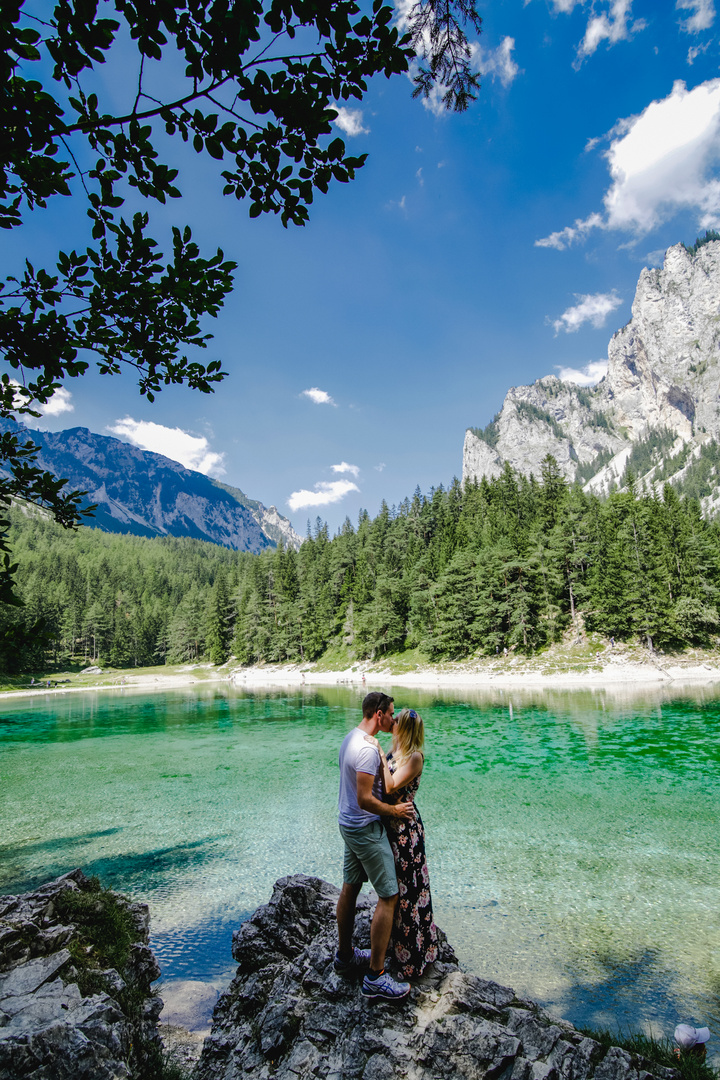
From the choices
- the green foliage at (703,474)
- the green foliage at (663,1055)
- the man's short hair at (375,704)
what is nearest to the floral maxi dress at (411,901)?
the man's short hair at (375,704)

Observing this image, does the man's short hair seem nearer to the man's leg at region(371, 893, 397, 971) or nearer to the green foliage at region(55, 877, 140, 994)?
the man's leg at region(371, 893, 397, 971)

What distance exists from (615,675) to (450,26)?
1953 inches

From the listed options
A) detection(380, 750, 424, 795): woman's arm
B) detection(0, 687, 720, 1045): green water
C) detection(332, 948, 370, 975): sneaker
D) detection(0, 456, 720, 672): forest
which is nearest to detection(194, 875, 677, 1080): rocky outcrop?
detection(332, 948, 370, 975): sneaker

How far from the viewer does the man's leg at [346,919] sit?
435cm

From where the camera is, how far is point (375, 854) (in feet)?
14.0

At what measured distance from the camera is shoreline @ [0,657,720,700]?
143ft

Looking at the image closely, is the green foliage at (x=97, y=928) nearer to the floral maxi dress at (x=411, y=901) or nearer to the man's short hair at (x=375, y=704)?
the floral maxi dress at (x=411, y=901)

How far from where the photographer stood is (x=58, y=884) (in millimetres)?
6293

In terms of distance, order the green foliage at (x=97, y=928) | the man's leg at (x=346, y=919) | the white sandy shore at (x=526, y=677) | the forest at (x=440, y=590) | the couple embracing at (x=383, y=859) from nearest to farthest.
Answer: the couple embracing at (x=383, y=859), the man's leg at (x=346, y=919), the green foliage at (x=97, y=928), the white sandy shore at (x=526, y=677), the forest at (x=440, y=590)

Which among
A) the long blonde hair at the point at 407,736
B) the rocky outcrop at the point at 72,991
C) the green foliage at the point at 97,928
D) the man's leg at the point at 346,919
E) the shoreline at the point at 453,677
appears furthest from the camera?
the shoreline at the point at 453,677

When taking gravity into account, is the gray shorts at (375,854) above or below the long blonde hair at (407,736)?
below

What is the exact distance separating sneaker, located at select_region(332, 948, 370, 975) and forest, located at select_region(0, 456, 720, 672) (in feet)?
75.7

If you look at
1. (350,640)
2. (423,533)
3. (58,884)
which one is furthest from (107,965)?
(423,533)

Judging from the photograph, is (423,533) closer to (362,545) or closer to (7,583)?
(362,545)
